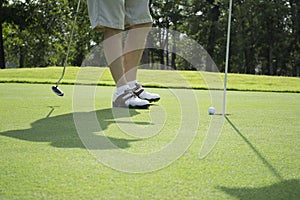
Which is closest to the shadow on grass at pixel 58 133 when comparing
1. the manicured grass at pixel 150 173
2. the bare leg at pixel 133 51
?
the manicured grass at pixel 150 173

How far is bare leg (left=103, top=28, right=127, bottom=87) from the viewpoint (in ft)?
10.6

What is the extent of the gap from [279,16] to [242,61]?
444cm

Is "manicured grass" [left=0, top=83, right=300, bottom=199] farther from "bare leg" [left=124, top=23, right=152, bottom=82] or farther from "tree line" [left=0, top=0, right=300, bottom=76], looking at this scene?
"tree line" [left=0, top=0, right=300, bottom=76]

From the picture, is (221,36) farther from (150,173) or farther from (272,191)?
(272,191)

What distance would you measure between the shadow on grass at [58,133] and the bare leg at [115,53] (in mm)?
802

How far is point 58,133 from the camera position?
1905 millimetres

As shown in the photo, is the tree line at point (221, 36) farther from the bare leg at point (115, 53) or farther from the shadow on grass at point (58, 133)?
the shadow on grass at point (58, 133)

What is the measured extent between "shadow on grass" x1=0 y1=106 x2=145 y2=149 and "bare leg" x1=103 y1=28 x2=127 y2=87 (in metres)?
0.80

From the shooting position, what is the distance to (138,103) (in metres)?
3.13

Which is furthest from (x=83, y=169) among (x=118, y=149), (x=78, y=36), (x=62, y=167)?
(x=78, y=36)

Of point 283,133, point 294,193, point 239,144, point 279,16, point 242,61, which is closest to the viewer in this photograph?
point 294,193

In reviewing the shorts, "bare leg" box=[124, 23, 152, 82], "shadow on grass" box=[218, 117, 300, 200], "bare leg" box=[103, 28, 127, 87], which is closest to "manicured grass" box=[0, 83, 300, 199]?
"shadow on grass" box=[218, 117, 300, 200]

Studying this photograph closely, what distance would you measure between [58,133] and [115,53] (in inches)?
56.0

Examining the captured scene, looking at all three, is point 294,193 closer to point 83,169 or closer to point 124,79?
point 83,169
